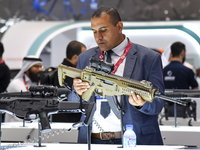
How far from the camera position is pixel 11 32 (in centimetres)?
840

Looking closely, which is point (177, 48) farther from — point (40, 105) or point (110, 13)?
point (40, 105)

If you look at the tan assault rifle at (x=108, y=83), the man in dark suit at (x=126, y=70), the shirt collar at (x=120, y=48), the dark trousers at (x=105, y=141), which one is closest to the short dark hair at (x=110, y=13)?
the man in dark suit at (x=126, y=70)

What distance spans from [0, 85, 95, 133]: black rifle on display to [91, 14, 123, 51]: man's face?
38cm

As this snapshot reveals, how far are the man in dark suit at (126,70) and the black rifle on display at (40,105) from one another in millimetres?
195

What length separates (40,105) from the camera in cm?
185

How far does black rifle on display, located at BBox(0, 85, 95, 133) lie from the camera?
1768 mm

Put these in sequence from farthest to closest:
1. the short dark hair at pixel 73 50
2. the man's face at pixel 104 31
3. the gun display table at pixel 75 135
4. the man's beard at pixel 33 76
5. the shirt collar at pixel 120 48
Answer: the man's beard at pixel 33 76 → the short dark hair at pixel 73 50 → the gun display table at pixel 75 135 → the shirt collar at pixel 120 48 → the man's face at pixel 104 31

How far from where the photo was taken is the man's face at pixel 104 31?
189cm

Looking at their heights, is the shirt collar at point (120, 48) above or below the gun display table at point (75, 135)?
above

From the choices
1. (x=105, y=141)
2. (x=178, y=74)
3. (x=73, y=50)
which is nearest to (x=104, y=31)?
(x=105, y=141)

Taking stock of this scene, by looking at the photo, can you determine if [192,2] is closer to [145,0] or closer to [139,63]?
[145,0]

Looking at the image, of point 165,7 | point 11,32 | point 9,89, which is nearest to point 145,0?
point 165,7

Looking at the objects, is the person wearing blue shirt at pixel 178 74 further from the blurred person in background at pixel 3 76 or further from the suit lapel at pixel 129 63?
the suit lapel at pixel 129 63

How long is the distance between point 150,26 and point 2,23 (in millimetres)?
4172
